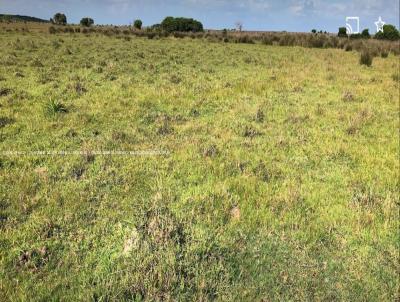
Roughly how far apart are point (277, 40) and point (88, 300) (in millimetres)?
37295

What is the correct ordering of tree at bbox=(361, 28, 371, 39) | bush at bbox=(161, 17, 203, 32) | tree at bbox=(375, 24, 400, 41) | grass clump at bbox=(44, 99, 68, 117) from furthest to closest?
bush at bbox=(161, 17, 203, 32) < tree at bbox=(361, 28, 371, 39) < tree at bbox=(375, 24, 400, 41) < grass clump at bbox=(44, 99, 68, 117)

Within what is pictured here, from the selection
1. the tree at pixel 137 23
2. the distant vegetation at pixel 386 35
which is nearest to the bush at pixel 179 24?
the tree at pixel 137 23

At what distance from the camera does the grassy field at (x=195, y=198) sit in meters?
4.24

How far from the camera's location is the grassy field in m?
4.24

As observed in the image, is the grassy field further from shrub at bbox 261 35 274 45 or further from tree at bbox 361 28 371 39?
tree at bbox 361 28 371 39

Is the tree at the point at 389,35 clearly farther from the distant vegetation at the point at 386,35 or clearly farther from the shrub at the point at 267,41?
the shrub at the point at 267,41

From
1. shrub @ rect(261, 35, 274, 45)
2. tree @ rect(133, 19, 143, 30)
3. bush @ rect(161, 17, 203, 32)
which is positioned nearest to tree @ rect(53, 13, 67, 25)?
tree @ rect(133, 19, 143, 30)

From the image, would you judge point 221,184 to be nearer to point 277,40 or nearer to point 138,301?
point 138,301

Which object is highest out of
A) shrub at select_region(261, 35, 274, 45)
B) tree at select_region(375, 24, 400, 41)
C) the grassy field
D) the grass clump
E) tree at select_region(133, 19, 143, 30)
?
tree at select_region(133, 19, 143, 30)

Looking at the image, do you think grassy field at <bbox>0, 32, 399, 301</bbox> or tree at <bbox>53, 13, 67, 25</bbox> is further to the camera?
tree at <bbox>53, 13, 67, 25</bbox>

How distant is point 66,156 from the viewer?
7.12m

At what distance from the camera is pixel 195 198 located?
5.77m

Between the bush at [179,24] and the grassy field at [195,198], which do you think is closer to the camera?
the grassy field at [195,198]

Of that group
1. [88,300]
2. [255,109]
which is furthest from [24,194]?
[255,109]
